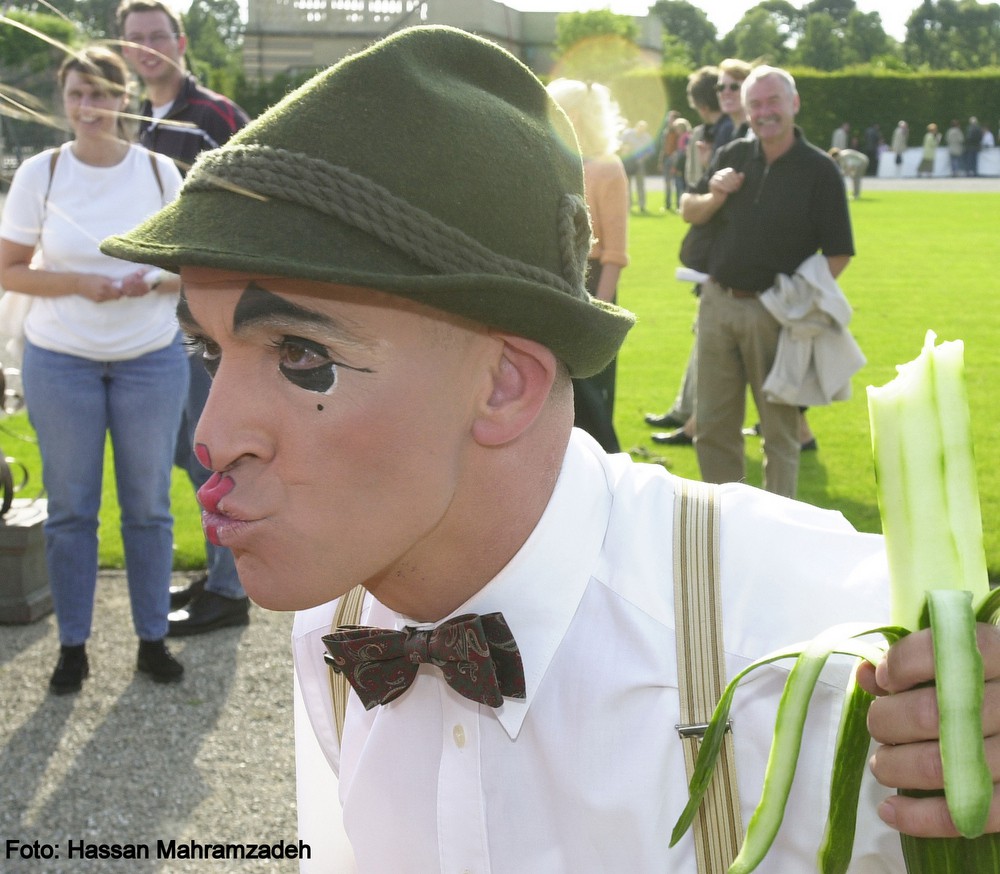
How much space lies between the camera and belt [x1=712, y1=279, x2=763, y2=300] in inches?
241

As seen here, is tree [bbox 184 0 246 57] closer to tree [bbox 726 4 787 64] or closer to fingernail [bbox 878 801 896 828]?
fingernail [bbox 878 801 896 828]

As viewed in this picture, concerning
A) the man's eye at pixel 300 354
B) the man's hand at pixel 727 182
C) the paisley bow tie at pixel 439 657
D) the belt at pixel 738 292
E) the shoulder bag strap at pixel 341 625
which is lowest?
the belt at pixel 738 292

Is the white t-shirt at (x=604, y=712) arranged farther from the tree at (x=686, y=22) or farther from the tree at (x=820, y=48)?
the tree at (x=686, y=22)

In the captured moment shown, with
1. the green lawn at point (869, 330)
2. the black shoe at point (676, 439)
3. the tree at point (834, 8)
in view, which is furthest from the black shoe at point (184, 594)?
the tree at point (834, 8)

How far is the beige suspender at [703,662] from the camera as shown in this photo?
58.4 inches

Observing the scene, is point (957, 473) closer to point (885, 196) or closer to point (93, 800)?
point (93, 800)

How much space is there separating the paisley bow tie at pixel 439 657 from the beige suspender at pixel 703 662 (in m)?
0.23

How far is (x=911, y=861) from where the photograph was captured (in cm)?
122

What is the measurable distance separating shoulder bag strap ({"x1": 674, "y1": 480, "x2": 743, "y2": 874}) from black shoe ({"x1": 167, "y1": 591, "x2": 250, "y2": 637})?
405cm

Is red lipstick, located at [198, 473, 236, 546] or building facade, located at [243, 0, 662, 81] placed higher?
building facade, located at [243, 0, 662, 81]

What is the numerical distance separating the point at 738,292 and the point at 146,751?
367cm

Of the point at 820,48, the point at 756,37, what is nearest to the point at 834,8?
the point at 820,48

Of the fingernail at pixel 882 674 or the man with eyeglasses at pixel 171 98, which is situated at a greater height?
the man with eyeglasses at pixel 171 98

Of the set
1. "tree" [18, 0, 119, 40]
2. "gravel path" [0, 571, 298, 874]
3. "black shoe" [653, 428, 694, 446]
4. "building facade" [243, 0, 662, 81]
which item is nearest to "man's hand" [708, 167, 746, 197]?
"building facade" [243, 0, 662, 81]
